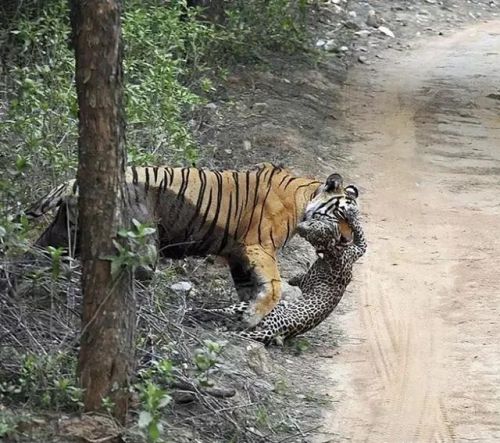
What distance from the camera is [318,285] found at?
23.7 ft

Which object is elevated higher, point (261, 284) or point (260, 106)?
point (260, 106)

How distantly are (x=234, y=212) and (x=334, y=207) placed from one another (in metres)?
0.61

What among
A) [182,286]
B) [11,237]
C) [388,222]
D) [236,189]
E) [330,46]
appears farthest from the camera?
[330,46]

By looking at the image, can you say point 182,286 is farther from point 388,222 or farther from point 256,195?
point 388,222

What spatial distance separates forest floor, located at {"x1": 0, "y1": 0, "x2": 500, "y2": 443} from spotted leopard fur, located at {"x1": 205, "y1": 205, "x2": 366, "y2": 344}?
0.15 meters

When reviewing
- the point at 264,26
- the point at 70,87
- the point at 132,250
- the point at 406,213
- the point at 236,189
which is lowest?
the point at 406,213

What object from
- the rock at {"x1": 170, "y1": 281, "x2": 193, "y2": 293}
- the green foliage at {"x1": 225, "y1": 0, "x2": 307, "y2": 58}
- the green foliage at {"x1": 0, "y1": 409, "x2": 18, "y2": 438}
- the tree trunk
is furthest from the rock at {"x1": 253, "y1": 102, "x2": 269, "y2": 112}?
the green foliage at {"x1": 0, "y1": 409, "x2": 18, "y2": 438}

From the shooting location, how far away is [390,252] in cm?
899

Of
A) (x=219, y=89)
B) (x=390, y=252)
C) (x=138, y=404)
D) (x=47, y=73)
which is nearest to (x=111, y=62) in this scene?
(x=138, y=404)

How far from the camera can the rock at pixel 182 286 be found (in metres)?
6.92

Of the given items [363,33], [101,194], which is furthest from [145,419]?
[363,33]

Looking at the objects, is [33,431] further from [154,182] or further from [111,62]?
[154,182]

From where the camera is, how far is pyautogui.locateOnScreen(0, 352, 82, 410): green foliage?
15.9 feet

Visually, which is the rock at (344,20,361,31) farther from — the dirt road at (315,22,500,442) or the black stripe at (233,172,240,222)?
the black stripe at (233,172,240,222)
